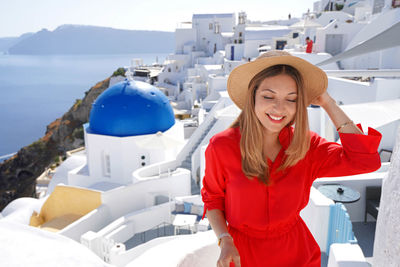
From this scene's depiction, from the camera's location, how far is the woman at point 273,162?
1.76m

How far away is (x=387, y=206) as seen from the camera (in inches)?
48.2

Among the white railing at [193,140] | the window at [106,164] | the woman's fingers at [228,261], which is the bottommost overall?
the window at [106,164]

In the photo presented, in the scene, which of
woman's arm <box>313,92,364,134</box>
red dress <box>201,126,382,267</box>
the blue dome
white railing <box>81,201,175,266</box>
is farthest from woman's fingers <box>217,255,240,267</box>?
the blue dome

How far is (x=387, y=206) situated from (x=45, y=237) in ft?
6.75

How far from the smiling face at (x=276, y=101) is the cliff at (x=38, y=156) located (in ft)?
126

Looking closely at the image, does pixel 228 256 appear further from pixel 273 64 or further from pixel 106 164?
pixel 106 164

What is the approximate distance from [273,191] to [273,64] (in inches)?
26.9

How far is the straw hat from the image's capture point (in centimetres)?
174

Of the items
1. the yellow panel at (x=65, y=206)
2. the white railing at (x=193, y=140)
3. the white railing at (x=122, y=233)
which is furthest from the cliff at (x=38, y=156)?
the white railing at (x=122, y=233)

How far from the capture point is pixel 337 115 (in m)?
1.88

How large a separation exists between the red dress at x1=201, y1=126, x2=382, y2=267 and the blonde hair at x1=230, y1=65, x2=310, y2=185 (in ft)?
0.15

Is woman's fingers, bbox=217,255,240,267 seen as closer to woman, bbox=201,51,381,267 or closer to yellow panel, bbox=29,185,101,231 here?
woman, bbox=201,51,381,267

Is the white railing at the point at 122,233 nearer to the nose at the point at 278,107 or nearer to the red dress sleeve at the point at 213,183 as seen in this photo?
the red dress sleeve at the point at 213,183

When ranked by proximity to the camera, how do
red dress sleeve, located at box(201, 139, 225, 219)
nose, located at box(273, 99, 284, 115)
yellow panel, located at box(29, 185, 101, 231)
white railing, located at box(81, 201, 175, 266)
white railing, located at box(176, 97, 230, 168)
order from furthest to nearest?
1. white railing, located at box(176, 97, 230, 168)
2. yellow panel, located at box(29, 185, 101, 231)
3. white railing, located at box(81, 201, 175, 266)
4. red dress sleeve, located at box(201, 139, 225, 219)
5. nose, located at box(273, 99, 284, 115)
